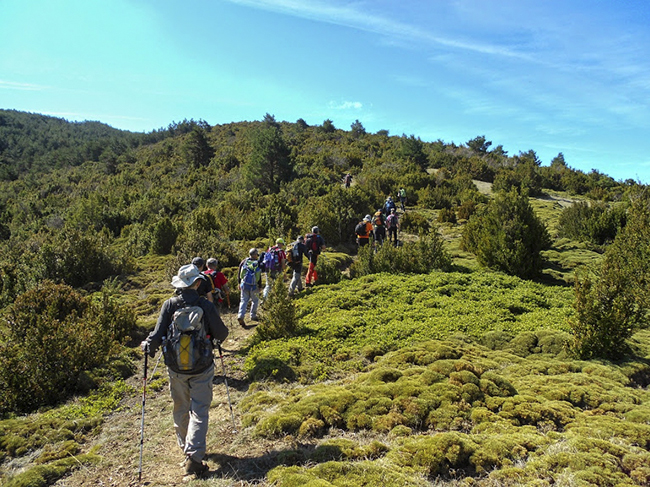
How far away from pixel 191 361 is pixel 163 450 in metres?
1.64

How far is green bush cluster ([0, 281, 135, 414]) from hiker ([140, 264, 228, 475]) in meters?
3.66

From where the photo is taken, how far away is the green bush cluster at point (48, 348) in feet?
20.2

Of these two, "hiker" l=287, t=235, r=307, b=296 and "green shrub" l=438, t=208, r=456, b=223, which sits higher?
"green shrub" l=438, t=208, r=456, b=223

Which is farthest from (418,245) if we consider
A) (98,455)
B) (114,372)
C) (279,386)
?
(98,455)

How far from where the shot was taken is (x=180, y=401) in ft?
14.0

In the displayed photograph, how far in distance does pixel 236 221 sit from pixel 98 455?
16175 mm

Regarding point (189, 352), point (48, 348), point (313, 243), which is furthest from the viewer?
point (313, 243)

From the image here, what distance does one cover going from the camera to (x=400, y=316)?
8844mm

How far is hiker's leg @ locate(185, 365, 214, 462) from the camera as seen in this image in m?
4.00

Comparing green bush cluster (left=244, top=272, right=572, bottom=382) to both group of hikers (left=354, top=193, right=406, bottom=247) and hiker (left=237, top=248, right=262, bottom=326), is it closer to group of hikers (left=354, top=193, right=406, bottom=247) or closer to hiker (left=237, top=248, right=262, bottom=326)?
hiker (left=237, top=248, right=262, bottom=326)

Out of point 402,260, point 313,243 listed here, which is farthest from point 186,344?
point 402,260

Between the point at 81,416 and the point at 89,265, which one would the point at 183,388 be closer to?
the point at 81,416

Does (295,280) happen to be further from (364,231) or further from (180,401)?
(180,401)

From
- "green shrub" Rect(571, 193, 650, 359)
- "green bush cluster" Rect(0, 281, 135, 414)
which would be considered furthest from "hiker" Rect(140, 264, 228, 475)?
"green shrub" Rect(571, 193, 650, 359)
